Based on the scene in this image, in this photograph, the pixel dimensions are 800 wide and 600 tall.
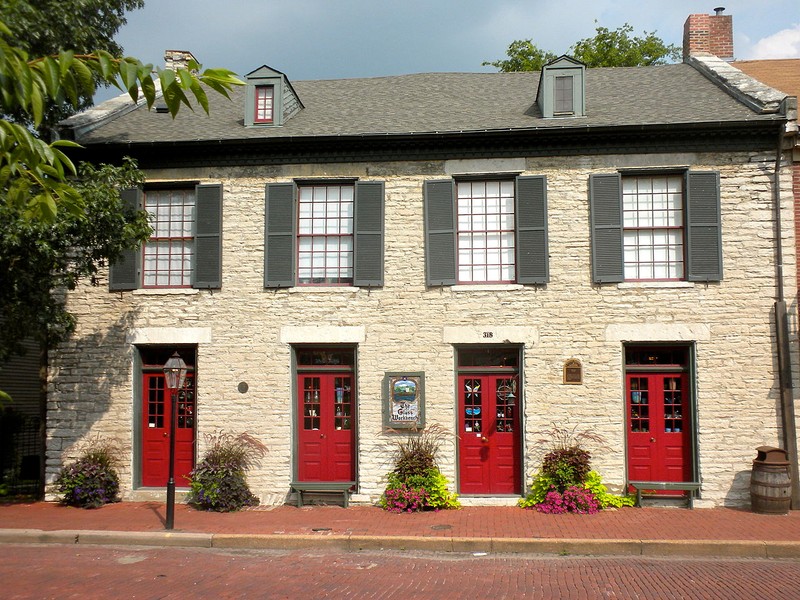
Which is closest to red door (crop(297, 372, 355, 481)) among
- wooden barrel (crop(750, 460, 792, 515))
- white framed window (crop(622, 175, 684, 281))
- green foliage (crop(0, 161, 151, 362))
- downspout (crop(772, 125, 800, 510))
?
green foliage (crop(0, 161, 151, 362))

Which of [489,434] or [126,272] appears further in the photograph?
[126,272]

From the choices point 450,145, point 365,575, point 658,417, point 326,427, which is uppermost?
Result: point 450,145

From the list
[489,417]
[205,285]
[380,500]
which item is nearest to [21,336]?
[205,285]

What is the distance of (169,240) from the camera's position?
12977 mm

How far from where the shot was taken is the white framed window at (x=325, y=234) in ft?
41.5

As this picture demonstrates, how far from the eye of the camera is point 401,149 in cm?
1255

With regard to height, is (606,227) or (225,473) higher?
(606,227)

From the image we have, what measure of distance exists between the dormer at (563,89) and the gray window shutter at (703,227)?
2402 millimetres

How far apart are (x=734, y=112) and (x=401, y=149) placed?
584cm

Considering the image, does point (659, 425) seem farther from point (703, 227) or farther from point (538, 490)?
point (703, 227)

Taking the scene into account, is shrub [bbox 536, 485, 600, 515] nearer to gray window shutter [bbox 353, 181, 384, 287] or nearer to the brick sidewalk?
the brick sidewalk

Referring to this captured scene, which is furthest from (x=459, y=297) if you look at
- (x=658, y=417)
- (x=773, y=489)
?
(x=773, y=489)

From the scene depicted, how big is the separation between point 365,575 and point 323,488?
3.62 m

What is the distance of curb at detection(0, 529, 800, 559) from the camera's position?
30.3 feet
